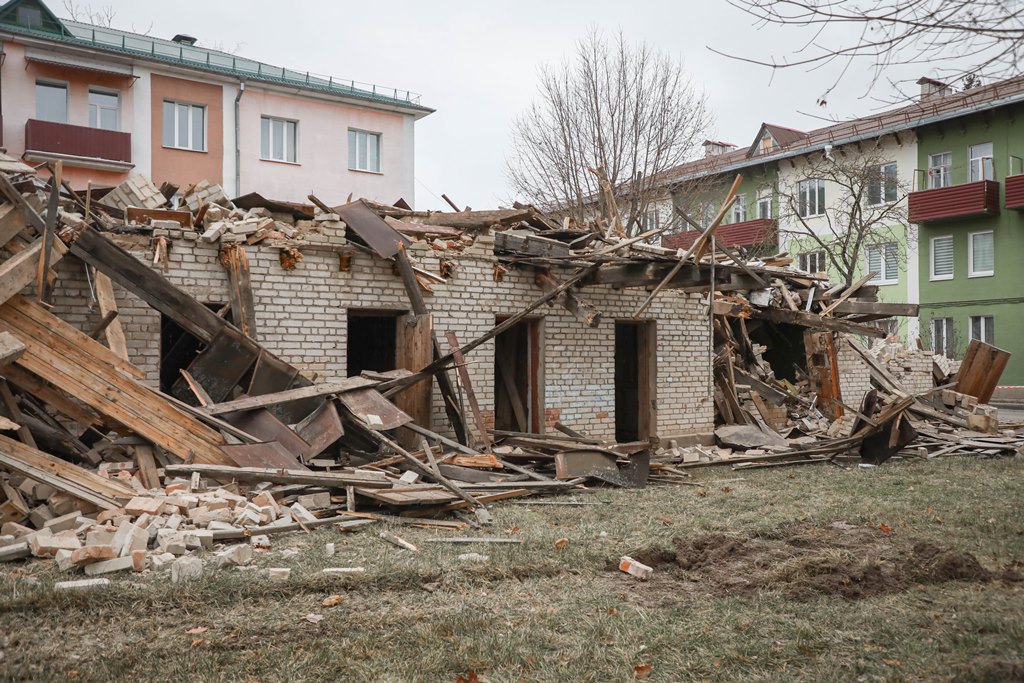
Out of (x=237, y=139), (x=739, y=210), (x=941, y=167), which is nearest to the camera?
(x=237, y=139)

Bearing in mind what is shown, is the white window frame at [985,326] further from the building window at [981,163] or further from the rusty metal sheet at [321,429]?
the rusty metal sheet at [321,429]

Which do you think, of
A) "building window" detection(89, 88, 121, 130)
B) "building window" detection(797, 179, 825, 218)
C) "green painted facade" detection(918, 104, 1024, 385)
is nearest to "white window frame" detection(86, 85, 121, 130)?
"building window" detection(89, 88, 121, 130)

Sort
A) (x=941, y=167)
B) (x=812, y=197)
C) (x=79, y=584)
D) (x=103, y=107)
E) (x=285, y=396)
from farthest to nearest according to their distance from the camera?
1. (x=812, y=197)
2. (x=941, y=167)
3. (x=103, y=107)
4. (x=285, y=396)
5. (x=79, y=584)

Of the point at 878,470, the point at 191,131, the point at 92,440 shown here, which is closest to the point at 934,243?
the point at 878,470

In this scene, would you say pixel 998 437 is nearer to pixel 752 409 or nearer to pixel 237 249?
pixel 752 409

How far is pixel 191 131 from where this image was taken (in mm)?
26312

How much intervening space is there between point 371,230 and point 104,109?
1828 centimetres

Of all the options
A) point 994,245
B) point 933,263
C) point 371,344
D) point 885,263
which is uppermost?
point 994,245

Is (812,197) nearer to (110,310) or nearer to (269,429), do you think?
(269,429)

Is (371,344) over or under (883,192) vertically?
under

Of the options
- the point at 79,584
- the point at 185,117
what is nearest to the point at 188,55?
the point at 185,117

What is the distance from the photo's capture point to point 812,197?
33094mm

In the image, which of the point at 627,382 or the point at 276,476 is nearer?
the point at 276,476

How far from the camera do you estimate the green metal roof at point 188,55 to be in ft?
80.7
